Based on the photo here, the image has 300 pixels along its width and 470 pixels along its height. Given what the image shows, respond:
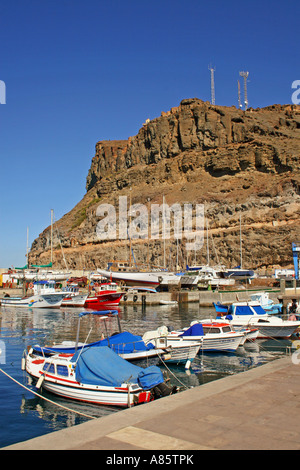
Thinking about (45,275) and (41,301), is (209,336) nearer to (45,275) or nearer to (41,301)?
(41,301)

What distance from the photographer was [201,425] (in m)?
8.41

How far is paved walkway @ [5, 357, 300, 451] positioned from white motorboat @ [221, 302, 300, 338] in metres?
17.1

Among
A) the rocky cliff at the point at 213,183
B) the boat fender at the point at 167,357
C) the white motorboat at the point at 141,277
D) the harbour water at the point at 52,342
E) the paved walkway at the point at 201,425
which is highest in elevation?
the rocky cliff at the point at 213,183

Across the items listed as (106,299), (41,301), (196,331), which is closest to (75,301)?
(41,301)

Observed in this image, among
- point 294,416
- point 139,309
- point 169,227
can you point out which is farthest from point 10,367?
point 169,227

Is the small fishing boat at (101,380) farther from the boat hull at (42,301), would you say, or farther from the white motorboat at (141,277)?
the white motorboat at (141,277)

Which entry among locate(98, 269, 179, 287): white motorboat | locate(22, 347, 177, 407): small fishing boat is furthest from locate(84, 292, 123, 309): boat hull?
locate(22, 347, 177, 407): small fishing boat

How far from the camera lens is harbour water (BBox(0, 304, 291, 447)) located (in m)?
13.9

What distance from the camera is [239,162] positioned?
118250 mm

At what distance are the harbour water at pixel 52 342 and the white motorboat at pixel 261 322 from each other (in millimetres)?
654

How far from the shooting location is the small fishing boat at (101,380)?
1413 cm

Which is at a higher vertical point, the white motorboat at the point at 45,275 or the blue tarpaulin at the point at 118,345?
the white motorboat at the point at 45,275

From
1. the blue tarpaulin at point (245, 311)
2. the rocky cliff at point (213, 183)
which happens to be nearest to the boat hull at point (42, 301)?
the blue tarpaulin at point (245, 311)
